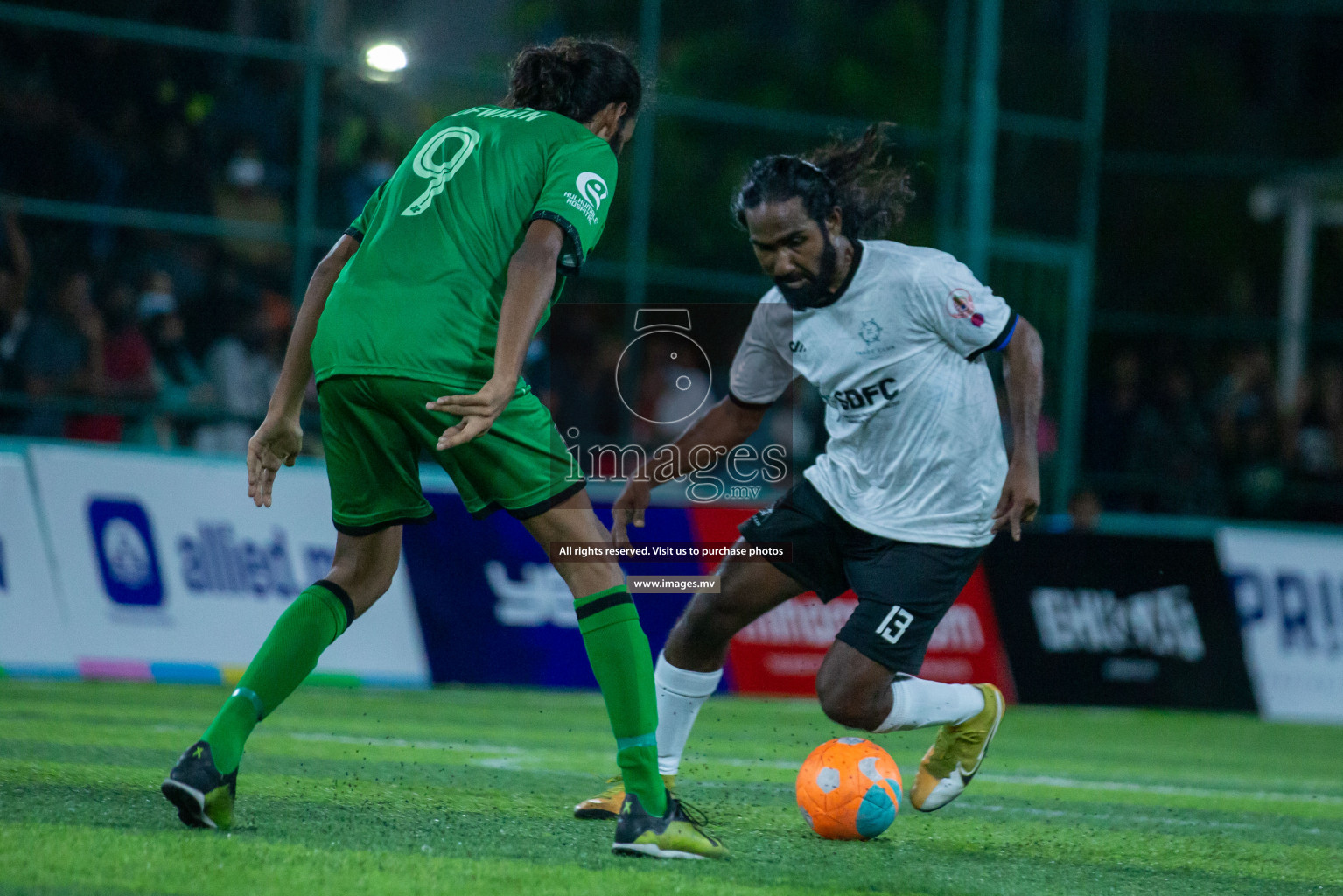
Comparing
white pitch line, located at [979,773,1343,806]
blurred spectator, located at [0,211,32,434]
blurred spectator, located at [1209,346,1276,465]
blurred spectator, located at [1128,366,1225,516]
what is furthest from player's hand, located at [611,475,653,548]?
blurred spectator, located at [1209,346,1276,465]

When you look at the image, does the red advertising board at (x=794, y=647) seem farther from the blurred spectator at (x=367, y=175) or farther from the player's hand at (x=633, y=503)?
the player's hand at (x=633, y=503)

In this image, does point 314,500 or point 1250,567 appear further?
point 1250,567

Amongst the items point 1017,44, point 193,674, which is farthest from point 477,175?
point 1017,44

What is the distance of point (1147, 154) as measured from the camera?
87.8 ft

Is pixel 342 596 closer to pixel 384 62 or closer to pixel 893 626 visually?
pixel 893 626

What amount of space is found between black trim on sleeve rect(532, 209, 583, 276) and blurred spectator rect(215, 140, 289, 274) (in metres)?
8.85

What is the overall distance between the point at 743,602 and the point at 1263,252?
24141 millimetres

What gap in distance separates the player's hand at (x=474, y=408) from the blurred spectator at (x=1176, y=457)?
12.4 metres

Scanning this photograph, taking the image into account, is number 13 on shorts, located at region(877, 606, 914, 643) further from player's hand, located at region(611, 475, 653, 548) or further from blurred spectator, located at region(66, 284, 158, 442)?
blurred spectator, located at region(66, 284, 158, 442)

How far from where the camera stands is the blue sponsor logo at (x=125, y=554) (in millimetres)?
9766

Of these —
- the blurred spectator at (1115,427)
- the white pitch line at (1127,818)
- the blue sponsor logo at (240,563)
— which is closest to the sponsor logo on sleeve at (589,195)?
the white pitch line at (1127,818)

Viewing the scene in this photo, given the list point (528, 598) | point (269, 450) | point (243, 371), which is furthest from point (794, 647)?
point (269, 450)

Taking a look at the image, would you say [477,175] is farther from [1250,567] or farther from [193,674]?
[1250,567]

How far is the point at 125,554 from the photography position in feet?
32.2
